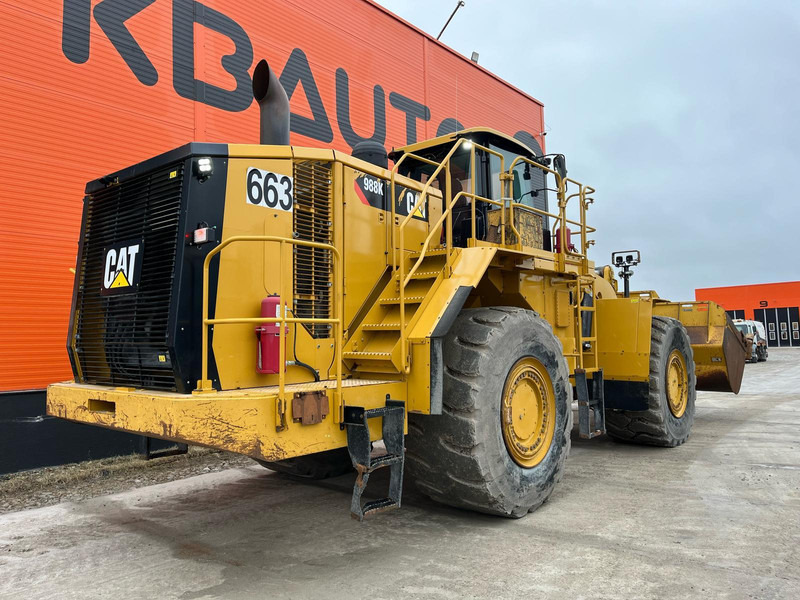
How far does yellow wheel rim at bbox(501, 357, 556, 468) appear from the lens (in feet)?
14.7

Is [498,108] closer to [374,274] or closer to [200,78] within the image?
[200,78]

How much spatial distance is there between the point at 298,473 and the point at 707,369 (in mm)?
6879

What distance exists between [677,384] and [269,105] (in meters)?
6.50

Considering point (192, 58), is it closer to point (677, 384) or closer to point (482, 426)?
point (482, 426)

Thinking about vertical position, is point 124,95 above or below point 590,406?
above

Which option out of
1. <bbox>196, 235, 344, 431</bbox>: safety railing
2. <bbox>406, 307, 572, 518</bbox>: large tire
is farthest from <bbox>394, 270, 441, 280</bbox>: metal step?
<bbox>196, 235, 344, 431</bbox>: safety railing

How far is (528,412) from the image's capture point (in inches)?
187

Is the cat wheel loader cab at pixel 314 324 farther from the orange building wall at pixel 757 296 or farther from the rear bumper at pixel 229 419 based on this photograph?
the orange building wall at pixel 757 296

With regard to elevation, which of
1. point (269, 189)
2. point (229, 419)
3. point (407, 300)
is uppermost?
point (269, 189)

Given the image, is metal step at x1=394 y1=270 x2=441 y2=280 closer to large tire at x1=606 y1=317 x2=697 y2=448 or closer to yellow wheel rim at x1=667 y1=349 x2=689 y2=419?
large tire at x1=606 y1=317 x2=697 y2=448

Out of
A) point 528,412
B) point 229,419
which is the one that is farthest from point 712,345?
point 229,419

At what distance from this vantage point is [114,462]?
292 inches

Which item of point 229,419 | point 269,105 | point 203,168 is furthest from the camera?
point 269,105

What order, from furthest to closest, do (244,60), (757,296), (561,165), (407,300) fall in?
(757,296) → (244,60) → (561,165) → (407,300)
